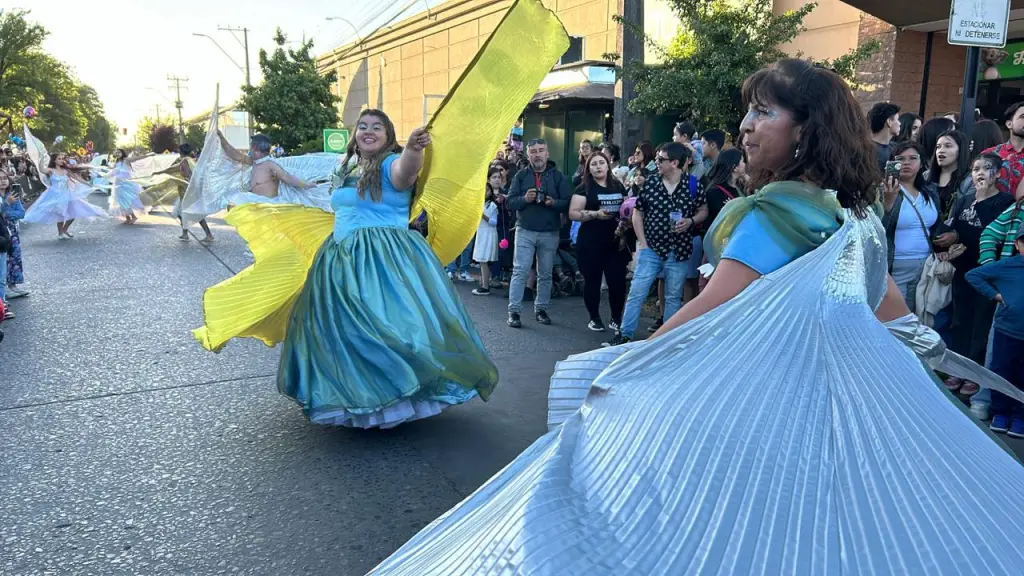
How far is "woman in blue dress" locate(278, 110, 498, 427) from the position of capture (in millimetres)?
3770

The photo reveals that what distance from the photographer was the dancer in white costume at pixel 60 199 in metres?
13.1

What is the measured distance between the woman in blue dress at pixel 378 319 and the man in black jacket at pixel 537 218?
2.83 meters

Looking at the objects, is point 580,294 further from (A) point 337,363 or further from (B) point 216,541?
(B) point 216,541

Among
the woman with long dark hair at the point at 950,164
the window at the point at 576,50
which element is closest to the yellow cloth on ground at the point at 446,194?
the woman with long dark hair at the point at 950,164

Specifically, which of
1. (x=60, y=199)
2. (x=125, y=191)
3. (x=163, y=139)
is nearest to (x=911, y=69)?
(x=60, y=199)

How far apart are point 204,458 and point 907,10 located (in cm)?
965

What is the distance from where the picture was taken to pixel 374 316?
380 centimetres

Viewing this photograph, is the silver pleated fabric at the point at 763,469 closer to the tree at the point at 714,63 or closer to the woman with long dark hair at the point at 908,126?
the woman with long dark hair at the point at 908,126

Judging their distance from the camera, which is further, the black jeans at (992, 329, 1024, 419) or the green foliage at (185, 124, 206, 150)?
the green foliage at (185, 124, 206, 150)

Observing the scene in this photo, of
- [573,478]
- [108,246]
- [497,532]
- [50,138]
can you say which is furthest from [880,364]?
[50,138]

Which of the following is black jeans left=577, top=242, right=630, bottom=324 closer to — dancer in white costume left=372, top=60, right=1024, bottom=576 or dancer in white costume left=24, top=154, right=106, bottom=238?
dancer in white costume left=372, top=60, right=1024, bottom=576

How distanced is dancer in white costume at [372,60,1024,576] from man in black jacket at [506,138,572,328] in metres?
5.18

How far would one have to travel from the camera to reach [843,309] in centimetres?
153

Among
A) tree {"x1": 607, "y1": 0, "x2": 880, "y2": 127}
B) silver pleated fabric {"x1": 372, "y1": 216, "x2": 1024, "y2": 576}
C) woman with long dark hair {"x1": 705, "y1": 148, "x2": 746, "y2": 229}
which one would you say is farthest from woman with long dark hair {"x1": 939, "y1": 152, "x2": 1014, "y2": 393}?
tree {"x1": 607, "y1": 0, "x2": 880, "y2": 127}
